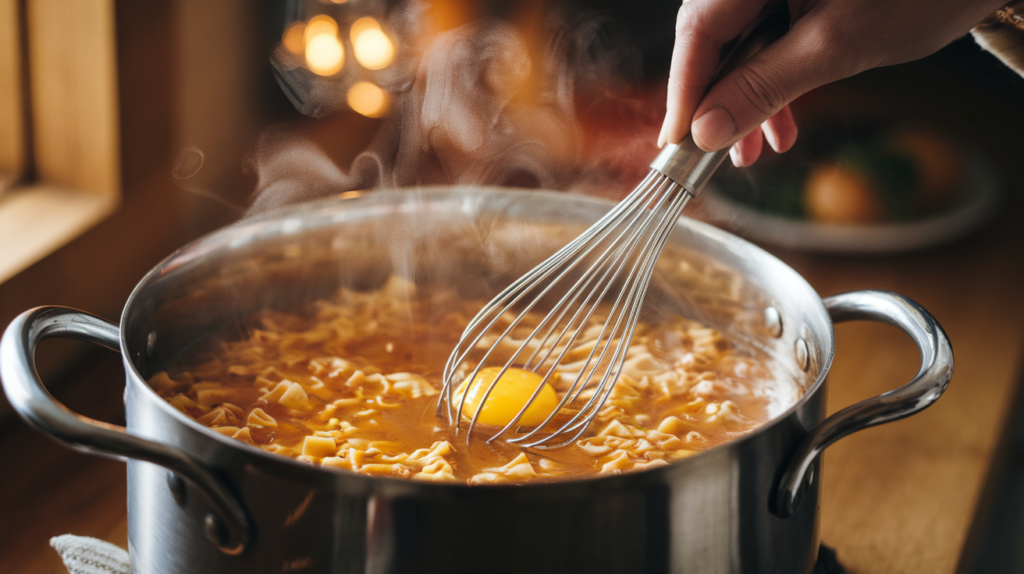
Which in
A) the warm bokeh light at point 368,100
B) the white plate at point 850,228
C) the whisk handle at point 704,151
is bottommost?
the white plate at point 850,228

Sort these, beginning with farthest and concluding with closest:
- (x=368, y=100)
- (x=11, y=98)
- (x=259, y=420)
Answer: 1. (x=368, y=100)
2. (x=11, y=98)
3. (x=259, y=420)

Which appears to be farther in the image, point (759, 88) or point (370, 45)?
point (370, 45)

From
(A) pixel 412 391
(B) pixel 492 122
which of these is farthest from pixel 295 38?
(A) pixel 412 391

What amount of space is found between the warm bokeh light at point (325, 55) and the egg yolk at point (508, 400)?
37.1 inches

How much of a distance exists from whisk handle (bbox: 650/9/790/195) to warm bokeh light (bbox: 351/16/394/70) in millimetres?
1009

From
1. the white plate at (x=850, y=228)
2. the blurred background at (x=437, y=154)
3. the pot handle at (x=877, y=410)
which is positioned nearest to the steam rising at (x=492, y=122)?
the blurred background at (x=437, y=154)

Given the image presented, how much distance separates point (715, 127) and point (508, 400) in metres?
0.37

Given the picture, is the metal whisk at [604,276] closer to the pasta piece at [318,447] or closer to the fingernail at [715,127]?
the fingernail at [715,127]

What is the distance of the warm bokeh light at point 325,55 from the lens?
5.41 ft

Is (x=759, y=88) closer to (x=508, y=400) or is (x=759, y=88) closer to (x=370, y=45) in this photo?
(x=508, y=400)

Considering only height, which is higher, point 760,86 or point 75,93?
point 760,86

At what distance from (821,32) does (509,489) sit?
49cm

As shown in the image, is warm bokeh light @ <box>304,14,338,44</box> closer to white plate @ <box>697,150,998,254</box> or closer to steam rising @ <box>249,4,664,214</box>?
steam rising @ <box>249,4,664,214</box>

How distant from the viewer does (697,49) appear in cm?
80
